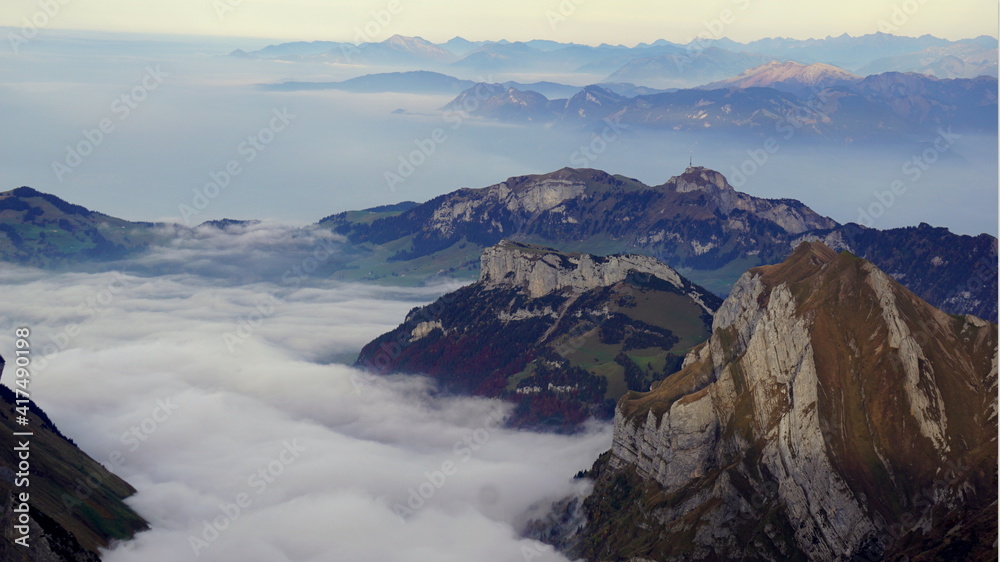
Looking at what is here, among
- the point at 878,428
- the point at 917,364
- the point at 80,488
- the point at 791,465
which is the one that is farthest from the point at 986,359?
the point at 80,488

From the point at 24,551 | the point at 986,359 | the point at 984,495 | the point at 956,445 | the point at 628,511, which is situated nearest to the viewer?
the point at 24,551

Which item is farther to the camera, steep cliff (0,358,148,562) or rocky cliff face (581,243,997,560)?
rocky cliff face (581,243,997,560)

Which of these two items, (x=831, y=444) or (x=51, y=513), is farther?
(x=51, y=513)

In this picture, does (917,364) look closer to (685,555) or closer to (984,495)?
(984,495)

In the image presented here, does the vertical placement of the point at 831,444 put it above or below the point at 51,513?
above

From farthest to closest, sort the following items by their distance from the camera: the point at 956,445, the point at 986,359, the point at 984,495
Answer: the point at 986,359
the point at 956,445
the point at 984,495

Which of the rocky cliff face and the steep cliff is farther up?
the rocky cliff face

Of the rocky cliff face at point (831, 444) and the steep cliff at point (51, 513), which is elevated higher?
the rocky cliff face at point (831, 444)

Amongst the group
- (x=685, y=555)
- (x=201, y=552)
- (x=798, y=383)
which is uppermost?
(x=798, y=383)
